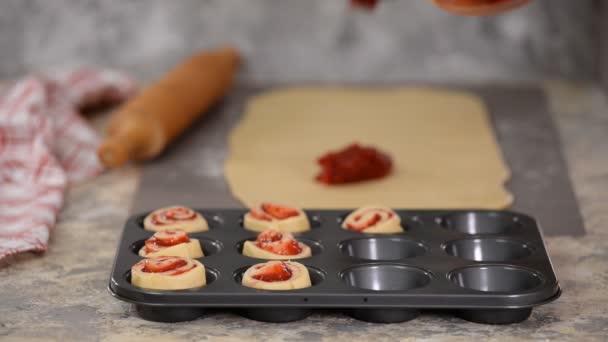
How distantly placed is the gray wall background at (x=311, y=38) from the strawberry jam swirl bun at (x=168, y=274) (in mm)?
1581

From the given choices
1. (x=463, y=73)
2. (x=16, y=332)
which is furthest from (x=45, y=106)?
(x=463, y=73)

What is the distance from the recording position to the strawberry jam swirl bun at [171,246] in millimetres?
1583

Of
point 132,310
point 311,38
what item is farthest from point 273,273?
point 311,38

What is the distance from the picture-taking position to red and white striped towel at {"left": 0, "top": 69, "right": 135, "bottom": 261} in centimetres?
191

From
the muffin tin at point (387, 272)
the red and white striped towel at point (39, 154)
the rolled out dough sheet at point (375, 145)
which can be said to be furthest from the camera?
the rolled out dough sheet at point (375, 145)

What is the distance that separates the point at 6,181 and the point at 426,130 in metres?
1.01

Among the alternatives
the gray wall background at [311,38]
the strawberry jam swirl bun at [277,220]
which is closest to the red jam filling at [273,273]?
the strawberry jam swirl bun at [277,220]

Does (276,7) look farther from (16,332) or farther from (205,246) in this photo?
(16,332)

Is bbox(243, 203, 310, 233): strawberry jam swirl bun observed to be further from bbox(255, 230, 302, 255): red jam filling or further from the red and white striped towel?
the red and white striped towel

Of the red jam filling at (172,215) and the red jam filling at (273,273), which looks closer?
the red jam filling at (273,273)

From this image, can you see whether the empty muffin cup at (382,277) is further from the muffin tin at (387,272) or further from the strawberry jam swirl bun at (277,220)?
the strawberry jam swirl bun at (277,220)

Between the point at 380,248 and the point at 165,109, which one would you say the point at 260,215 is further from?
the point at 165,109

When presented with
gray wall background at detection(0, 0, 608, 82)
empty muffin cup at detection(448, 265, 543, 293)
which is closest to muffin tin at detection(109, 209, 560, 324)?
empty muffin cup at detection(448, 265, 543, 293)

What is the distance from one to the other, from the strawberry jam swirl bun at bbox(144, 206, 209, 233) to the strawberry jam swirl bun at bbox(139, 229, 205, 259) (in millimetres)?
69
